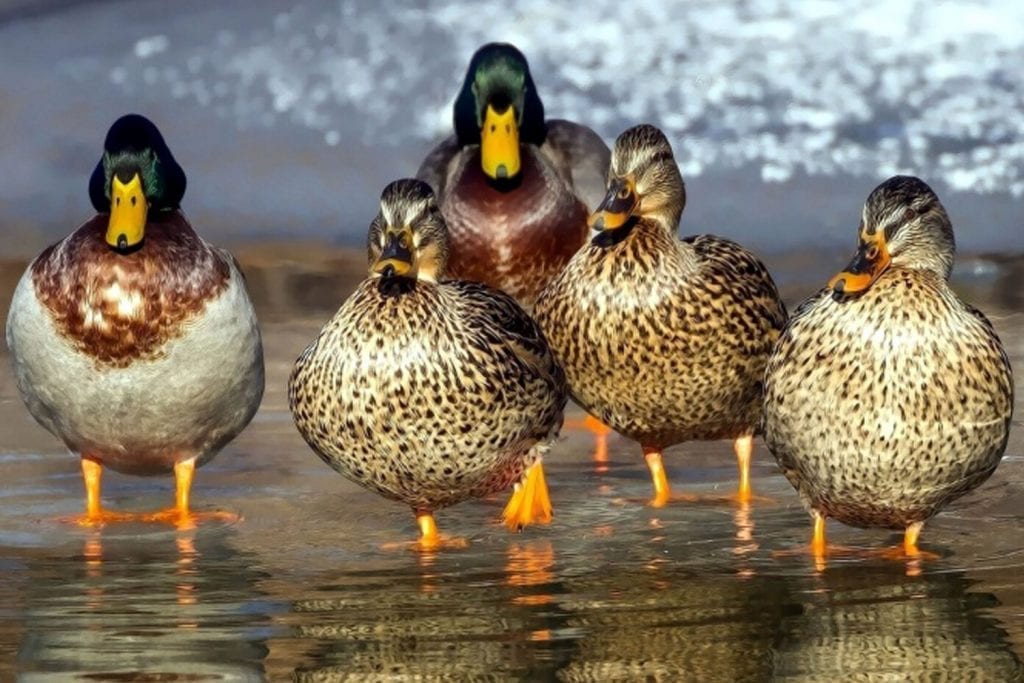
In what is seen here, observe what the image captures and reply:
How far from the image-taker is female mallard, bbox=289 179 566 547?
20.7ft

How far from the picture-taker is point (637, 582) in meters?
5.87

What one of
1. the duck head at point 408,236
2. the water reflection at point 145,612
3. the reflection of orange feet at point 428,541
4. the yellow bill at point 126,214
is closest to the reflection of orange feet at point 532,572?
the reflection of orange feet at point 428,541

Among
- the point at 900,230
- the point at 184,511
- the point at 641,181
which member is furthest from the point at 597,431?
the point at 900,230

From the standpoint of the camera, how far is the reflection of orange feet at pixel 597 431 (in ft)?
25.9

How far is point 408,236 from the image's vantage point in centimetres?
635

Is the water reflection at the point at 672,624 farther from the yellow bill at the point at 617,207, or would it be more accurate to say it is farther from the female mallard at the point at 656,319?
the yellow bill at the point at 617,207

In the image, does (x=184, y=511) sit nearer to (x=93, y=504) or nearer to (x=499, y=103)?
(x=93, y=504)

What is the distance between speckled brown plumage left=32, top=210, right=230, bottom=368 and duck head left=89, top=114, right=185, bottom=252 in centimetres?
7

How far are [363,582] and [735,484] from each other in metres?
1.68

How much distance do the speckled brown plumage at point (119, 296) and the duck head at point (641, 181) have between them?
1.07 meters

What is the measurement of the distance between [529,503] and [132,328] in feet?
3.65

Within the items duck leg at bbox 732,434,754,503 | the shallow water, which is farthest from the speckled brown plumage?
duck leg at bbox 732,434,754,503

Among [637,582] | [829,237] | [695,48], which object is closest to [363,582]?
[637,582]

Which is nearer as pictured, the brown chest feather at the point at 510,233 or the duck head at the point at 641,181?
the duck head at the point at 641,181
